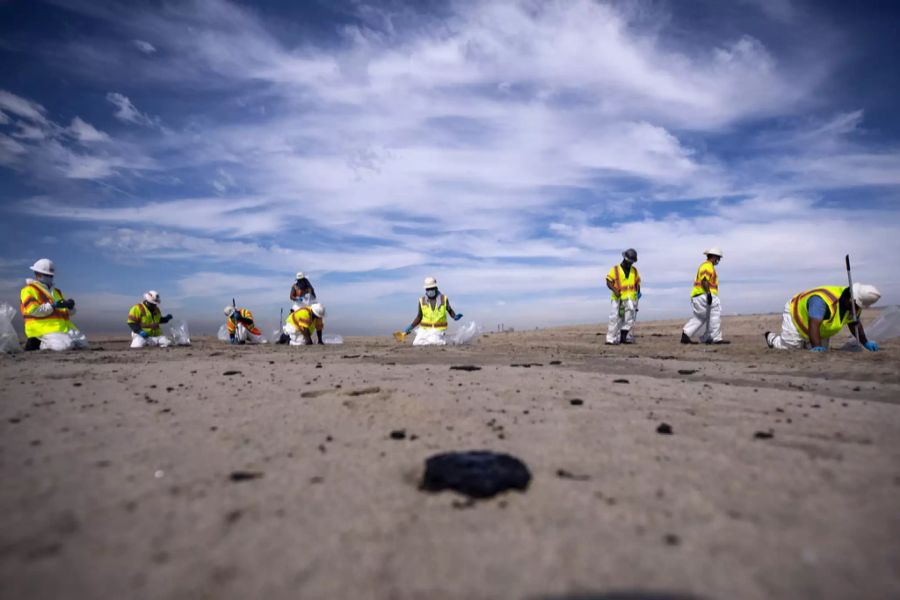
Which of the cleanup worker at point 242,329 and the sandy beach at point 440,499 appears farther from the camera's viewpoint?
the cleanup worker at point 242,329

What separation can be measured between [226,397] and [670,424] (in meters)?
3.44

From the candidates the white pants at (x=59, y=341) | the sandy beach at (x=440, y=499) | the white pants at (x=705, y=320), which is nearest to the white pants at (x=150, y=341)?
the white pants at (x=59, y=341)

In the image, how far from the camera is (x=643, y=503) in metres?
2.04

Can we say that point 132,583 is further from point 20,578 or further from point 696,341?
point 696,341

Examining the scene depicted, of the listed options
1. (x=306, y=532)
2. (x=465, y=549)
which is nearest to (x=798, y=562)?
(x=465, y=549)

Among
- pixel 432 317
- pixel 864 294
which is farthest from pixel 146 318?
pixel 864 294

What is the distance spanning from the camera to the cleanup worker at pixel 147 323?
42.1 ft

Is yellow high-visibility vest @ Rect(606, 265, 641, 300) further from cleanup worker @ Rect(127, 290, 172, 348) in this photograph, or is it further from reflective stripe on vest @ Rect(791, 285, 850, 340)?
cleanup worker @ Rect(127, 290, 172, 348)

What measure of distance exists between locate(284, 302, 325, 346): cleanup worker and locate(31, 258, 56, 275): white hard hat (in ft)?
17.2

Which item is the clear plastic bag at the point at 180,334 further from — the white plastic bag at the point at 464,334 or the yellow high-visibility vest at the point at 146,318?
the white plastic bag at the point at 464,334

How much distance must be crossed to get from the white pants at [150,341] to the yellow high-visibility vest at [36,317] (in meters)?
2.03

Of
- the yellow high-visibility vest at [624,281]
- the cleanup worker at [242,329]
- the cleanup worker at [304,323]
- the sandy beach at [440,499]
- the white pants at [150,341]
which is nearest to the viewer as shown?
the sandy beach at [440,499]

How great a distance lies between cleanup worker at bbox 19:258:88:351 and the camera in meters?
10.5

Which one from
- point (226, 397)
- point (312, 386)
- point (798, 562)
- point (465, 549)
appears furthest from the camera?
point (312, 386)
